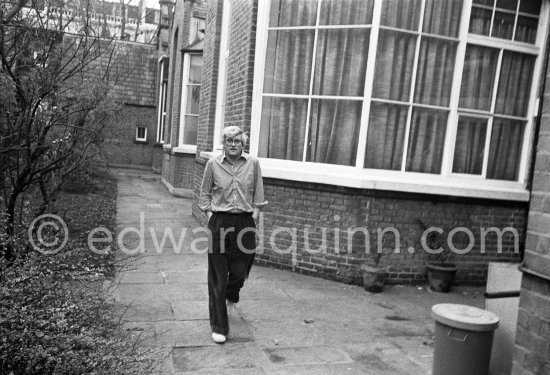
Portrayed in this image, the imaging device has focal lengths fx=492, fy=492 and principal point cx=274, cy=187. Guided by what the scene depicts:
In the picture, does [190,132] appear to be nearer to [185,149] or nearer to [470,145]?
[185,149]

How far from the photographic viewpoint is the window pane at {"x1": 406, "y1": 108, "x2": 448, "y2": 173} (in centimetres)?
671

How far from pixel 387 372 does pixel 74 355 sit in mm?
2505

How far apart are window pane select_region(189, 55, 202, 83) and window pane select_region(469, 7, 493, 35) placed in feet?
31.2

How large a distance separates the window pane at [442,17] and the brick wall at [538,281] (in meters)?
3.88

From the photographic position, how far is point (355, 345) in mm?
4633

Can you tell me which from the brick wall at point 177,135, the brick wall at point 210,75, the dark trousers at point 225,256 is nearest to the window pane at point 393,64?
the dark trousers at point 225,256

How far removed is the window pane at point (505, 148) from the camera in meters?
7.09

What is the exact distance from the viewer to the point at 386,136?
6617 millimetres

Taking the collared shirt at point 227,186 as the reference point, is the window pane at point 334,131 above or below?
above

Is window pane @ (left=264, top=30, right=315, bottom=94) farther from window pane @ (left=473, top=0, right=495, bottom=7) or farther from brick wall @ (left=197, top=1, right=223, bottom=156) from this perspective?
brick wall @ (left=197, top=1, right=223, bottom=156)

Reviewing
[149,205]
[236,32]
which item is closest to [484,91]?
[236,32]

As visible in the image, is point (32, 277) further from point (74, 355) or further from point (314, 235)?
point (314, 235)

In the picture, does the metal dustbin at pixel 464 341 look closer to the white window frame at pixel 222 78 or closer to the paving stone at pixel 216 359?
the paving stone at pixel 216 359

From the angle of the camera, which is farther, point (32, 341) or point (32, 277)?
point (32, 277)
